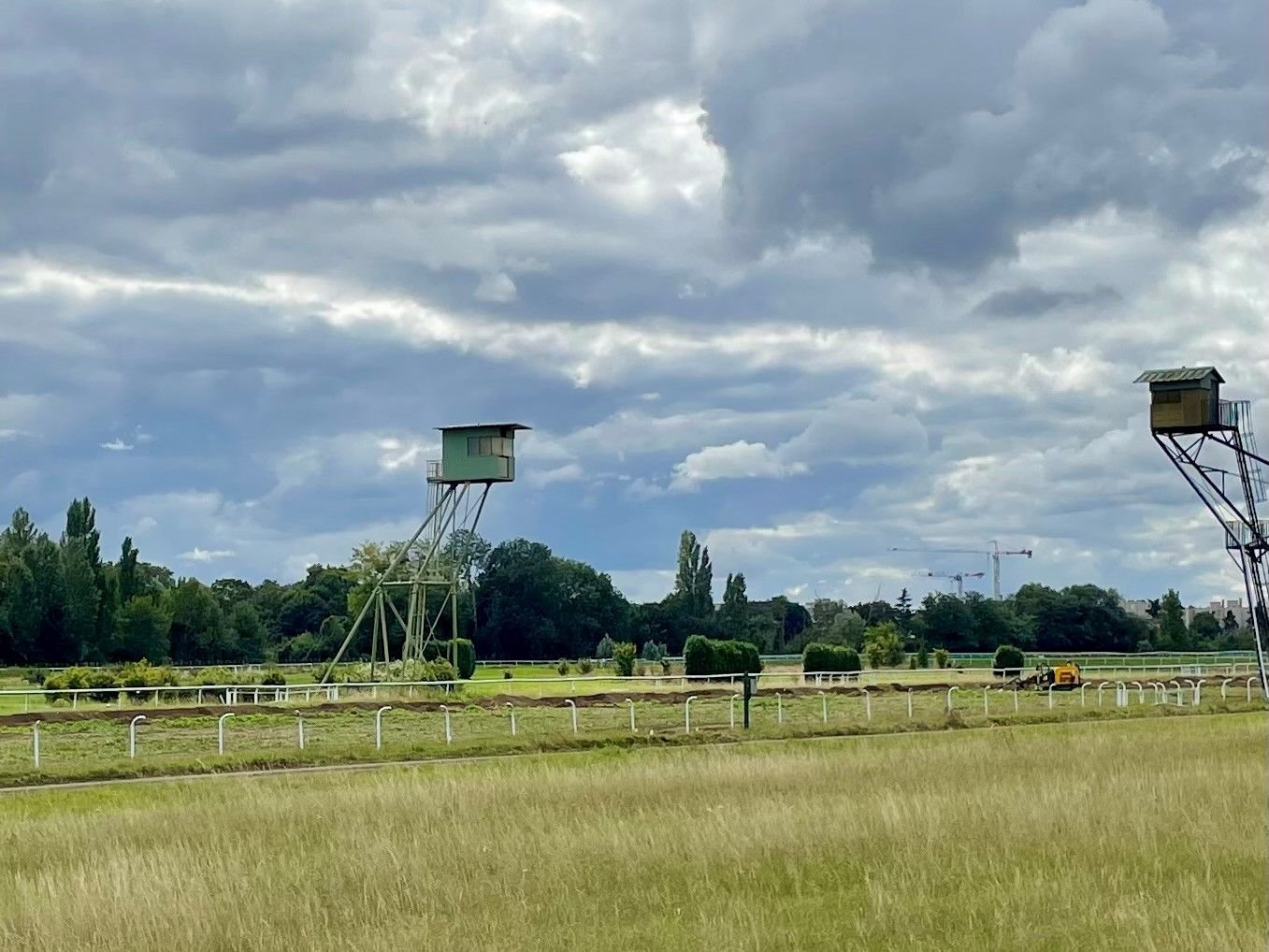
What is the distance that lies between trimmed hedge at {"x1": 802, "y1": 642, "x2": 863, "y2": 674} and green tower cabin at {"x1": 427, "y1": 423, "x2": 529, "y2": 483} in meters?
16.5

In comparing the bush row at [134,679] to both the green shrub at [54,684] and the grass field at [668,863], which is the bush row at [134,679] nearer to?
the green shrub at [54,684]

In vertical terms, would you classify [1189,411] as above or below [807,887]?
above

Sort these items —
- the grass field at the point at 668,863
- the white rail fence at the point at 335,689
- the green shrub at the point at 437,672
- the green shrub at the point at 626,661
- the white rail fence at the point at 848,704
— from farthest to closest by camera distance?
the green shrub at the point at 626,661
the green shrub at the point at 437,672
the white rail fence at the point at 335,689
the white rail fence at the point at 848,704
the grass field at the point at 668,863

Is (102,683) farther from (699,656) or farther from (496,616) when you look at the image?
(496,616)

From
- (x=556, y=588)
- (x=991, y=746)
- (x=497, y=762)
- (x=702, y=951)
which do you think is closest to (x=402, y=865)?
(x=702, y=951)

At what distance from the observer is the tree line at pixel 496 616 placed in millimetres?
95875

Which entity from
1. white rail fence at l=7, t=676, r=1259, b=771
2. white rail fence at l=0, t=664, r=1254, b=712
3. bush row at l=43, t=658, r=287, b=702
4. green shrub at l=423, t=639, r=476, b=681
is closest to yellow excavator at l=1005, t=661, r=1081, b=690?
white rail fence at l=7, t=676, r=1259, b=771

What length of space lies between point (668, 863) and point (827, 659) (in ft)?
190

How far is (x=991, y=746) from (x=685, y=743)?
330 inches

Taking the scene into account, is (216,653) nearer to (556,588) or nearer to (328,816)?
(556,588)

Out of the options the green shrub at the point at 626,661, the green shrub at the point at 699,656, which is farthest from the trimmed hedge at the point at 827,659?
the green shrub at the point at 626,661

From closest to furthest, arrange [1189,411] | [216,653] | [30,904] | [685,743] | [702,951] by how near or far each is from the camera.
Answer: [702,951] → [30,904] → [685,743] → [1189,411] → [216,653]

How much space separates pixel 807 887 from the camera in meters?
11.7

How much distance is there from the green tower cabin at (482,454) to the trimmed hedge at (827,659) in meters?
16.5
